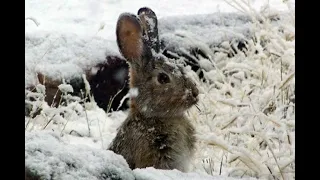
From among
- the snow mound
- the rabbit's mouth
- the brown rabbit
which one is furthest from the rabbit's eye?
the snow mound

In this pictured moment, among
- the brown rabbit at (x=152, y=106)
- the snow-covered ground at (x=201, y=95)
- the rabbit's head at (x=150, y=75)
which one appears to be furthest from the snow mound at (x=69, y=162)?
the rabbit's head at (x=150, y=75)

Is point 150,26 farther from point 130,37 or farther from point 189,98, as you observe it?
point 189,98

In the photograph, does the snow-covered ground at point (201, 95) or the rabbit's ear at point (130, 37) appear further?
the rabbit's ear at point (130, 37)

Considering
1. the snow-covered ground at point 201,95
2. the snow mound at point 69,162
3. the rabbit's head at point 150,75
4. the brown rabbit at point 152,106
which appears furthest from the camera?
the rabbit's head at point 150,75

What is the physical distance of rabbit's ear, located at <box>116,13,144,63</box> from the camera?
2580mm

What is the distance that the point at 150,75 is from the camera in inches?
108

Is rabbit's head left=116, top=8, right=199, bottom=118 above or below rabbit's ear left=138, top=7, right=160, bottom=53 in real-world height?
below

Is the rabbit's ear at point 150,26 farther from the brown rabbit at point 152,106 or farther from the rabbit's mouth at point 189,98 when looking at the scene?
the rabbit's mouth at point 189,98

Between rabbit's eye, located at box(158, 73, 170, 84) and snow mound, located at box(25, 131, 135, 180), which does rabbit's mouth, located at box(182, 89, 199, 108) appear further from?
snow mound, located at box(25, 131, 135, 180)

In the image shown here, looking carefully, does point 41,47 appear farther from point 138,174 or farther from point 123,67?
point 138,174

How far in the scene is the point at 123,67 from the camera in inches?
181

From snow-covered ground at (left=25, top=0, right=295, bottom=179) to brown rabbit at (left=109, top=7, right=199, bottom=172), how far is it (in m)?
0.14

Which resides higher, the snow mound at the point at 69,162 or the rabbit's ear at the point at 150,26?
the rabbit's ear at the point at 150,26

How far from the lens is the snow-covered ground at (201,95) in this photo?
5.18ft
